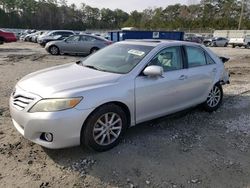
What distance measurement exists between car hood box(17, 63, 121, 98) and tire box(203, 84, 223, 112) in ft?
8.03

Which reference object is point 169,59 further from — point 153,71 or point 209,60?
point 209,60

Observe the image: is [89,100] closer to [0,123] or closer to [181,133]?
[181,133]

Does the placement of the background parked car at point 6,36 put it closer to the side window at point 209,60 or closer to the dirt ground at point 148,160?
the dirt ground at point 148,160

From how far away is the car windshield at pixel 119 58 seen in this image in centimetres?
454

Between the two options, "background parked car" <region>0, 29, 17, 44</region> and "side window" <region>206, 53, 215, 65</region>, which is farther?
"background parked car" <region>0, 29, 17, 44</region>

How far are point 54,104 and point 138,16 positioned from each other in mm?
103163

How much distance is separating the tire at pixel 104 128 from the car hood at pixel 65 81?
0.36 m

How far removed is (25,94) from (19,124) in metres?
0.40

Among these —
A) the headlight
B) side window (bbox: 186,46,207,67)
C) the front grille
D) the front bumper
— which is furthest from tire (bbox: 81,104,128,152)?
side window (bbox: 186,46,207,67)

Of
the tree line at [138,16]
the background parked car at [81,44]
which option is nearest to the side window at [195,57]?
the background parked car at [81,44]

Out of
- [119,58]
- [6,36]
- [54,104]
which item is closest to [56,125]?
[54,104]

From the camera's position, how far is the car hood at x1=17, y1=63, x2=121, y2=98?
3.75m

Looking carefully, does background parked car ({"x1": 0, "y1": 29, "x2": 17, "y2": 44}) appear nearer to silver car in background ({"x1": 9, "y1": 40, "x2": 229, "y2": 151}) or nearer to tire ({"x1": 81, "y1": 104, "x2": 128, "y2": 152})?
silver car in background ({"x1": 9, "y1": 40, "x2": 229, "y2": 151})

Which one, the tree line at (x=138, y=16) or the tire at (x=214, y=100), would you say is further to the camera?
the tree line at (x=138, y=16)
